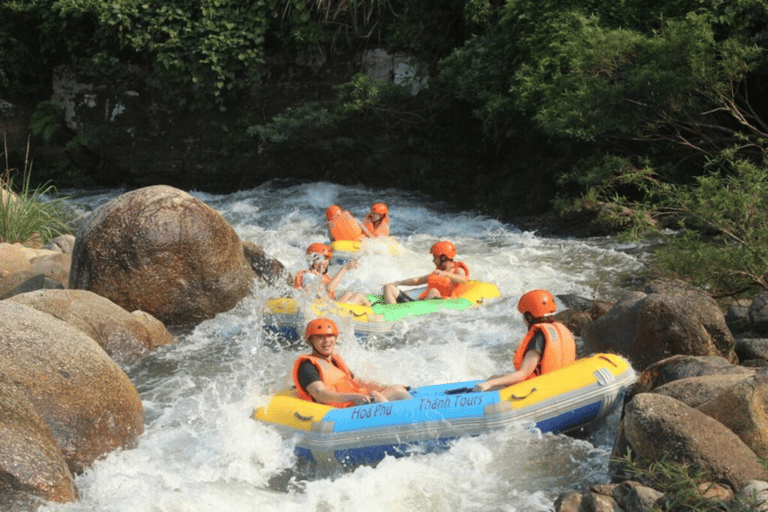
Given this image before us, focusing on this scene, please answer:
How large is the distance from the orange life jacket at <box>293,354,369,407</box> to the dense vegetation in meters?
5.98

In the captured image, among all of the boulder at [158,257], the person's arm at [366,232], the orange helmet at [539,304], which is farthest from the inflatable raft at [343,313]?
the person's arm at [366,232]

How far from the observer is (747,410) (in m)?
5.37

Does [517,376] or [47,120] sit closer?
[517,376]

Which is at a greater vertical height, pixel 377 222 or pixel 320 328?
pixel 320 328

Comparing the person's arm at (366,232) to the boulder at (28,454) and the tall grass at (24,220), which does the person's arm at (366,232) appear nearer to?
the tall grass at (24,220)

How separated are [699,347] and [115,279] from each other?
5807 mm

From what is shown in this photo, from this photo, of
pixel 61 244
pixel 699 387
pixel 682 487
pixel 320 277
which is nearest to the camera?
pixel 682 487

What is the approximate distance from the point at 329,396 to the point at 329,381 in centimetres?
20

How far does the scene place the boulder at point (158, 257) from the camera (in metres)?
9.70

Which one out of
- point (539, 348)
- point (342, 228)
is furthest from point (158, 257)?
point (539, 348)

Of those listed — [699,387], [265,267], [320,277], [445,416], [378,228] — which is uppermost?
[699,387]

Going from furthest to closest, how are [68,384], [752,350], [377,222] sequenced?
1. [377,222]
2. [752,350]
3. [68,384]

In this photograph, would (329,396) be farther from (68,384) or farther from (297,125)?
(297,125)

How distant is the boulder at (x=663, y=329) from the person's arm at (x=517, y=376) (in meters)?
1.20
